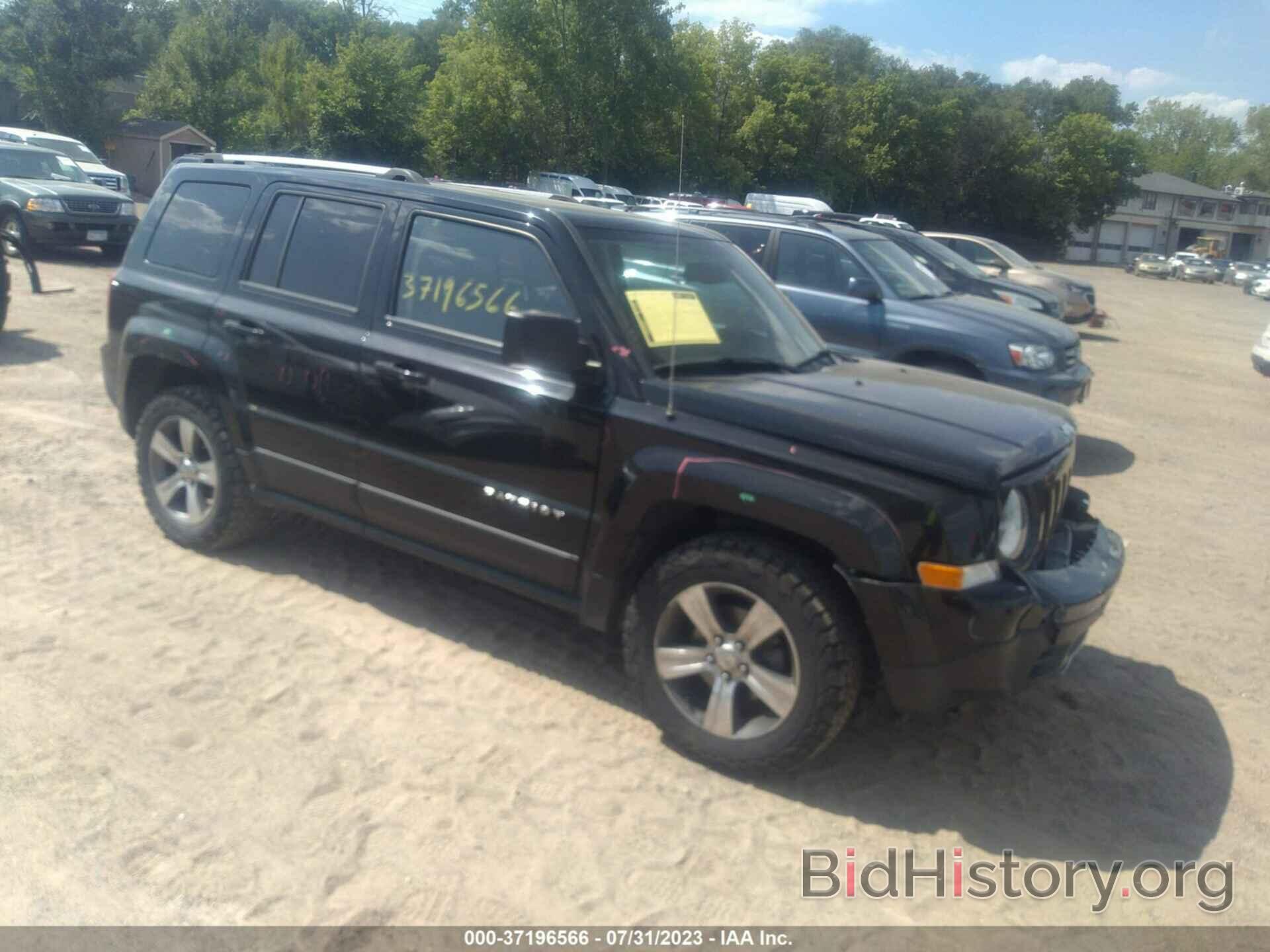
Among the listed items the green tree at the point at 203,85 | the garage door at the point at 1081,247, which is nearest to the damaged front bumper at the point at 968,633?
the green tree at the point at 203,85

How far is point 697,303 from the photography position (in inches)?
170

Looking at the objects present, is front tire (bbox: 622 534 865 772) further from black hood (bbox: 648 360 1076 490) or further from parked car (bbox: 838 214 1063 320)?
parked car (bbox: 838 214 1063 320)

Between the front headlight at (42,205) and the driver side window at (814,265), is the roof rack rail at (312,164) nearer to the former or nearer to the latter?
the driver side window at (814,265)

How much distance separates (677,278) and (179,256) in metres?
2.61

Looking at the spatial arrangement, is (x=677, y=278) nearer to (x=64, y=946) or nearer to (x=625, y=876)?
(x=625, y=876)

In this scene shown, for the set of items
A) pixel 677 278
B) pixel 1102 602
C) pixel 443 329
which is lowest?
pixel 1102 602

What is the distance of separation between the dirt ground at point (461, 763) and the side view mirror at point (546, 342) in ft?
4.38

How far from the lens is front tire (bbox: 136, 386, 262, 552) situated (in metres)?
5.12

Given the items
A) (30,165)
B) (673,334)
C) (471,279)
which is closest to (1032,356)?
(673,334)

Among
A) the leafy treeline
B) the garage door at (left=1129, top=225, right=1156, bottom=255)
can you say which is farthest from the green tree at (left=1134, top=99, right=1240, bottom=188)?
the leafy treeline

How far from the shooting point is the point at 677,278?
4.34m

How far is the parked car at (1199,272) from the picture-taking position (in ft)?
184

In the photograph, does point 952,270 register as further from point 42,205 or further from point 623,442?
point 42,205

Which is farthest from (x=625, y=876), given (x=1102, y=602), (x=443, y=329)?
(x=443, y=329)
